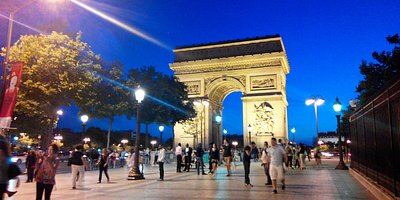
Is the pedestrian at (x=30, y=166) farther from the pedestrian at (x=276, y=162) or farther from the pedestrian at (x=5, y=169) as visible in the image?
the pedestrian at (x=5, y=169)

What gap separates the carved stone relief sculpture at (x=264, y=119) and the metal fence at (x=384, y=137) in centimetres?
3370

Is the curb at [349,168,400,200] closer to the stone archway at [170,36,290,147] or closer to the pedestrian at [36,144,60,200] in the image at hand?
the pedestrian at [36,144,60,200]

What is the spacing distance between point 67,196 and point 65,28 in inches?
755

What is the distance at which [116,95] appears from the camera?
1465 inches

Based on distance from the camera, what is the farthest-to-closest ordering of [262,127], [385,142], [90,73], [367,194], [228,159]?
1. [262,127]
2. [90,73]
3. [228,159]
4. [367,194]
5. [385,142]

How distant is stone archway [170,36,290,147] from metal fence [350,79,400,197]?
33.8 meters

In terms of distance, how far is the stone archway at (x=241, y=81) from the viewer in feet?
153

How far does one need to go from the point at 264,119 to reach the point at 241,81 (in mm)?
6023

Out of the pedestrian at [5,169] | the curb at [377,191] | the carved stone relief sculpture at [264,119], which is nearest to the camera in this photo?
the pedestrian at [5,169]

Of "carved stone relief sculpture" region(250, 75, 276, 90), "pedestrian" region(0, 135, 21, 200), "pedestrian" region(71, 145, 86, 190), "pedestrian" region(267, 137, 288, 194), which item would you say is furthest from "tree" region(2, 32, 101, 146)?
"carved stone relief sculpture" region(250, 75, 276, 90)

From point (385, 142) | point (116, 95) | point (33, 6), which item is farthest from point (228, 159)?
point (116, 95)

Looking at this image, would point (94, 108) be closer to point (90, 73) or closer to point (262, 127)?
point (90, 73)

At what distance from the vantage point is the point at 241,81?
160 ft

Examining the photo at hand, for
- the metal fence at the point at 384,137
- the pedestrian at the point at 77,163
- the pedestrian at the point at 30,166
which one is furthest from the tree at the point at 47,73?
the metal fence at the point at 384,137
